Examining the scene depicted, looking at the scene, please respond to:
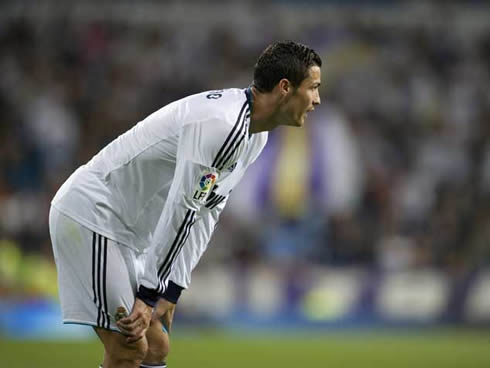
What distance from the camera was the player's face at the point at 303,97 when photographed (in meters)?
4.70

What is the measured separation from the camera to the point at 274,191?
14.0 meters

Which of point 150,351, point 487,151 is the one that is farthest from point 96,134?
point 150,351

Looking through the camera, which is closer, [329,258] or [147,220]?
[147,220]

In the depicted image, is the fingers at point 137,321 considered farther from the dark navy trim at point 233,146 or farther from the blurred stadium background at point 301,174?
the blurred stadium background at point 301,174

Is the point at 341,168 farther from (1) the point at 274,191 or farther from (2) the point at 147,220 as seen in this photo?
(2) the point at 147,220

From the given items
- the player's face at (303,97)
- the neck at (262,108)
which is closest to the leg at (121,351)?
the neck at (262,108)

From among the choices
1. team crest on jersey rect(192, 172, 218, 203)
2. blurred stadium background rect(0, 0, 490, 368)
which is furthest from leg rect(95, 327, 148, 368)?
blurred stadium background rect(0, 0, 490, 368)

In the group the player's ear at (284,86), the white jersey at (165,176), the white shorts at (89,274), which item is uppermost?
the player's ear at (284,86)

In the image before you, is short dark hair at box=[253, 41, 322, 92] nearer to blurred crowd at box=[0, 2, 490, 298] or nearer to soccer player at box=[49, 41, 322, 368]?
soccer player at box=[49, 41, 322, 368]

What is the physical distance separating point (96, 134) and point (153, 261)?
969 cm

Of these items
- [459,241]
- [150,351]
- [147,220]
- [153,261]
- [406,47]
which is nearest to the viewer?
[153,261]

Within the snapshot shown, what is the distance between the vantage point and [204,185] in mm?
4500

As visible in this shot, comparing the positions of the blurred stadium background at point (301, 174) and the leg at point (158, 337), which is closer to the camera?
the leg at point (158, 337)

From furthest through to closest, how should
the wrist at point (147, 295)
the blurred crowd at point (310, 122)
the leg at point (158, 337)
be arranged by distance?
the blurred crowd at point (310, 122), the leg at point (158, 337), the wrist at point (147, 295)
